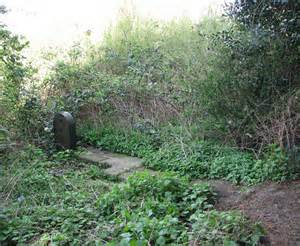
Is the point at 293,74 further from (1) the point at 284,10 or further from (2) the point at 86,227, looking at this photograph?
(2) the point at 86,227

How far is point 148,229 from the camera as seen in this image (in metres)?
3.20

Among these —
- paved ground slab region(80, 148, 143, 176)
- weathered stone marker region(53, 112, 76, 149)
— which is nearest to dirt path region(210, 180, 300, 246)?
paved ground slab region(80, 148, 143, 176)

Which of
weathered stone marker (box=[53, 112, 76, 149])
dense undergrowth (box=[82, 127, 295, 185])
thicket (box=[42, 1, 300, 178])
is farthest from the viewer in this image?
weathered stone marker (box=[53, 112, 76, 149])

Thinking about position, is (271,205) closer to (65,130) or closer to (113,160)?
(113,160)

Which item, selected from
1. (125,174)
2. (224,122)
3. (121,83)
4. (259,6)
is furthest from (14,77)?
(259,6)

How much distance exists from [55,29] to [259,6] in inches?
206

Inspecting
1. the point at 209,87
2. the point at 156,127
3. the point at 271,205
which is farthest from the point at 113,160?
the point at 271,205

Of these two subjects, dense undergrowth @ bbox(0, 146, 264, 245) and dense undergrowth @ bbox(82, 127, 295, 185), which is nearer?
dense undergrowth @ bbox(0, 146, 264, 245)

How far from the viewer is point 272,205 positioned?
375 centimetres

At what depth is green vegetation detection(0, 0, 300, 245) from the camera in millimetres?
3551

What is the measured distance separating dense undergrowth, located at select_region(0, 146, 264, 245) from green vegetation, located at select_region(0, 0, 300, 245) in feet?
0.04

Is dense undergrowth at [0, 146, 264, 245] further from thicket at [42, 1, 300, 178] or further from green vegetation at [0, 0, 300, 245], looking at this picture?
thicket at [42, 1, 300, 178]

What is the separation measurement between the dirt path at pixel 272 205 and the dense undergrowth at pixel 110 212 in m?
0.18

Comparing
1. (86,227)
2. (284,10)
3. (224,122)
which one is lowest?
(86,227)
